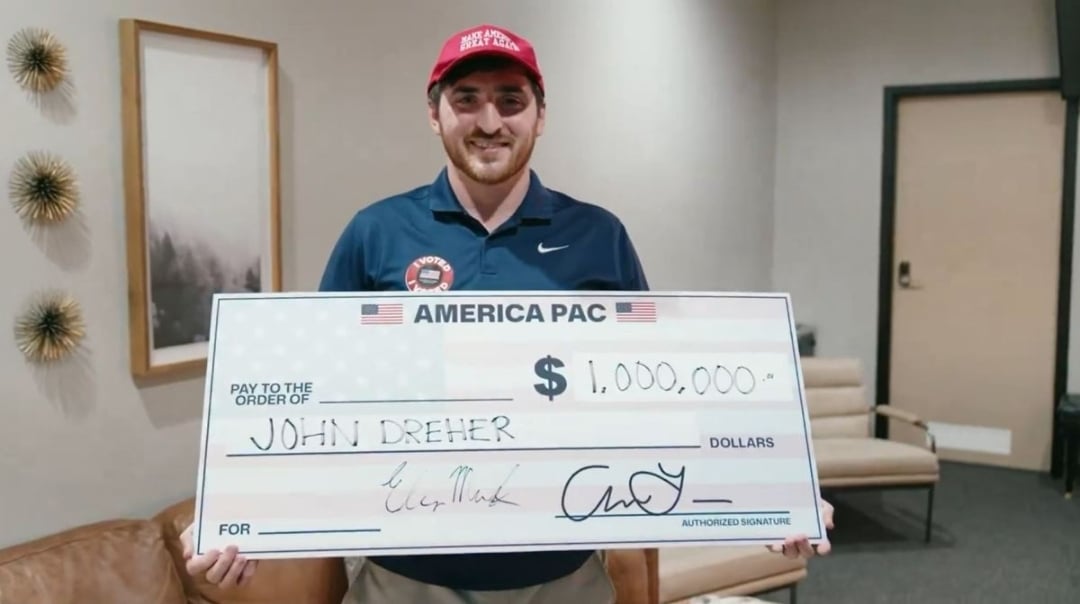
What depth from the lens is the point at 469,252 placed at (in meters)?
1.40

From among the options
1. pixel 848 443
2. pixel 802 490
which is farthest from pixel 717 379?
pixel 848 443

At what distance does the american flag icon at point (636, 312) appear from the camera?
4.50 feet

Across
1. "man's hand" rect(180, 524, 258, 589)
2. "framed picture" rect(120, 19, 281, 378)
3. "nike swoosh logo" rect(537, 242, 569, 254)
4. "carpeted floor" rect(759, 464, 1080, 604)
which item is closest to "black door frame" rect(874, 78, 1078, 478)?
"carpeted floor" rect(759, 464, 1080, 604)

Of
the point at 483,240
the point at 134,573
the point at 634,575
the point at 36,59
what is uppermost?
the point at 36,59

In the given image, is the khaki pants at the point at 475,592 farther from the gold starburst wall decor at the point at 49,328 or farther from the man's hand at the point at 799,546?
the gold starburst wall decor at the point at 49,328

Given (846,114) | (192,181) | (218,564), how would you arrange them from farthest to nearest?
1. (846,114)
2. (192,181)
3. (218,564)

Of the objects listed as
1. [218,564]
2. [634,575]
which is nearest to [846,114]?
[634,575]

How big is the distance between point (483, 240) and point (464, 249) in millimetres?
34

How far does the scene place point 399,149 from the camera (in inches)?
107

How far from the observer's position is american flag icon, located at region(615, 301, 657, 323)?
137 centimetres

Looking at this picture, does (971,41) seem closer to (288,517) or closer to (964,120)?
(964,120)
